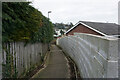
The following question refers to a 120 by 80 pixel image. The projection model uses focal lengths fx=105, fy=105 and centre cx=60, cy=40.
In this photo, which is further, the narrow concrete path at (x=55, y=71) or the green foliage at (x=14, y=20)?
the narrow concrete path at (x=55, y=71)

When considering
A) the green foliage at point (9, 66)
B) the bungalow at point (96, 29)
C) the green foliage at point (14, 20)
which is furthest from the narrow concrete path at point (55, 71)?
the bungalow at point (96, 29)

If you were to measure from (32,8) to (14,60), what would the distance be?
2151mm

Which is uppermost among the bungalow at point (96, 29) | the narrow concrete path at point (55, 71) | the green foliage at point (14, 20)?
the bungalow at point (96, 29)

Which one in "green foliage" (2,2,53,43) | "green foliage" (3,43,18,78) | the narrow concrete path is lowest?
the narrow concrete path

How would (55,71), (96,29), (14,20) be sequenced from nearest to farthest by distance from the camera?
(14,20) → (55,71) → (96,29)

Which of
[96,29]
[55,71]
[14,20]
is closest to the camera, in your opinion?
[14,20]

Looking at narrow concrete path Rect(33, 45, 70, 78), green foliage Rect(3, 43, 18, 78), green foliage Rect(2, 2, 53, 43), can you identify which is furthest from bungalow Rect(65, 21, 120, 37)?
green foliage Rect(3, 43, 18, 78)

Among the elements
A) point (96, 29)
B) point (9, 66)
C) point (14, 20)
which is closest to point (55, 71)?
point (9, 66)

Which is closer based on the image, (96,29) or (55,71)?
(55,71)

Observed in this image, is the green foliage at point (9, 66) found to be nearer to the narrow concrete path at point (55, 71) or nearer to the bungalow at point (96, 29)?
the narrow concrete path at point (55, 71)

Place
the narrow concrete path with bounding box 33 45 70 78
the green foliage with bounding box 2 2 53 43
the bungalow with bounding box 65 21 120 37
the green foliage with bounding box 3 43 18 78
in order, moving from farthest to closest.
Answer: the bungalow with bounding box 65 21 120 37 < the narrow concrete path with bounding box 33 45 70 78 < the green foliage with bounding box 3 43 18 78 < the green foliage with bounding box 2 2 53 43

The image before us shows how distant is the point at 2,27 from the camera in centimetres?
264

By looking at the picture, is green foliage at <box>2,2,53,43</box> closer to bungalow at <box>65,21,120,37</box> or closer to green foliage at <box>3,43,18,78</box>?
green foliage at <box>3,43,18,78</box>

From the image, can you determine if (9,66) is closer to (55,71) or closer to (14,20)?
(14,20)
